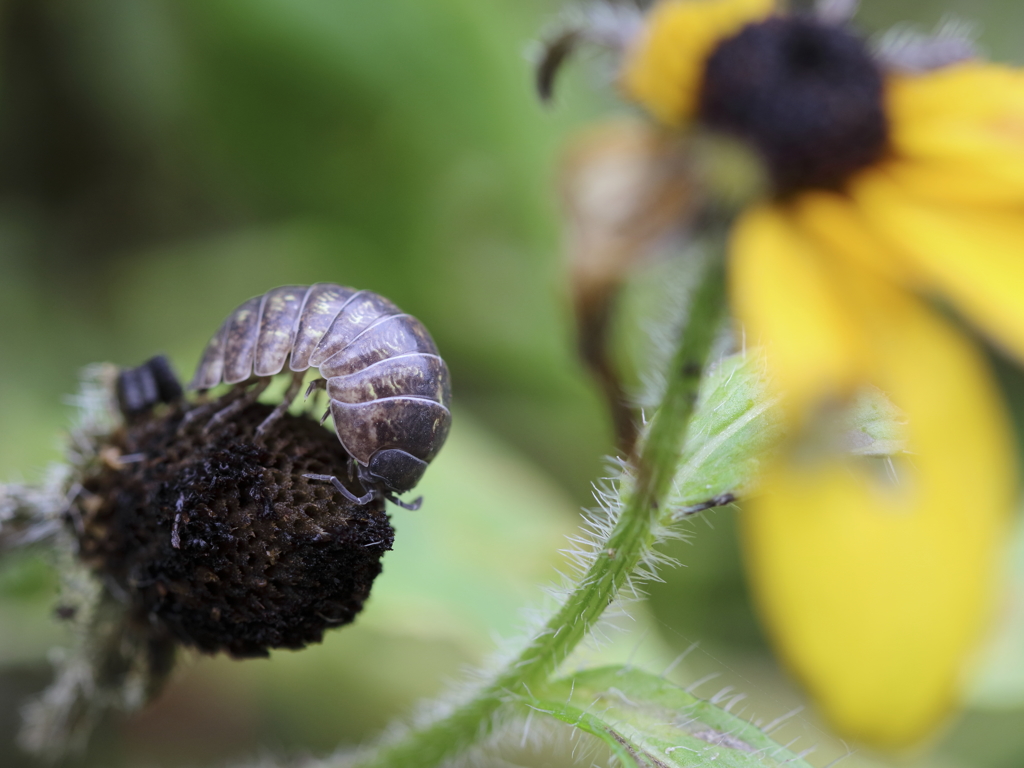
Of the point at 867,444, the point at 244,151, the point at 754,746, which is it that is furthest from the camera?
the point at 244,151

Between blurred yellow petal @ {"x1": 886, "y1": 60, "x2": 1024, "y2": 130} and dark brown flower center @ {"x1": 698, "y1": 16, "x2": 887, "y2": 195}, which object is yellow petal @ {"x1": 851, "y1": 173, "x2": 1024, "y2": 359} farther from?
blurred yellow petal @ {"x1": 886, "y1": 60, "x2": 1024, "y2": 130}

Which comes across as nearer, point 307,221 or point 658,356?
point 658,356

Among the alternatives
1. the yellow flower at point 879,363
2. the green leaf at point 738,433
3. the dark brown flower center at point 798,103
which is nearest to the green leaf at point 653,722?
the green leaf at point 738,433

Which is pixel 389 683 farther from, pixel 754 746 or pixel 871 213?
pixel 871 213

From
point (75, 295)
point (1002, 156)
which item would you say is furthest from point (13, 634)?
point (1002, 156)

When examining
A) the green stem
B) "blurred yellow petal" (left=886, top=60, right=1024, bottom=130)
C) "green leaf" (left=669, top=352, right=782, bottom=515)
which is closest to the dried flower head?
the green stem

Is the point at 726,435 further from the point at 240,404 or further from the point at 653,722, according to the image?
the point at 240,404
